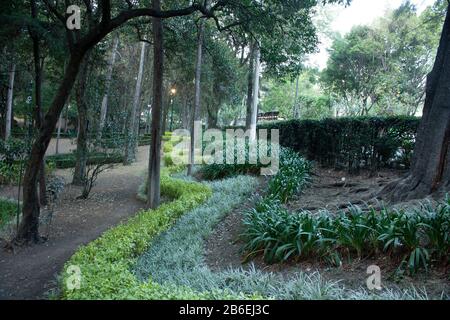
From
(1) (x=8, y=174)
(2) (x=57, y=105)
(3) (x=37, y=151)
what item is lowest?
(1) (x=8, y=174)

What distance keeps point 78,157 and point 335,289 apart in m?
10.4

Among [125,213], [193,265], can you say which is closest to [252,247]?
[193,265]

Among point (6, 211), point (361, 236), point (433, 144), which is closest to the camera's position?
point (361, 236)

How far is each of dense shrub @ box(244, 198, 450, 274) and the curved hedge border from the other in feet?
5.27

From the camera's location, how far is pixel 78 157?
11.7 meters

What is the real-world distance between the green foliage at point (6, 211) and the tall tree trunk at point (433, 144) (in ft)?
25.1

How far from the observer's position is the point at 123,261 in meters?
4.38

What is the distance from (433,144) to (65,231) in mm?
7039

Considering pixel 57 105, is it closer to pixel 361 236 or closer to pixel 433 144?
pixel 361 236

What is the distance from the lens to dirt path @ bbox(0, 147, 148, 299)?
4.89m

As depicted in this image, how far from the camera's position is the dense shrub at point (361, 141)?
9.33 metres

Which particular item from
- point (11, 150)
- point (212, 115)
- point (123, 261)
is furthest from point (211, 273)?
point (212, 115)

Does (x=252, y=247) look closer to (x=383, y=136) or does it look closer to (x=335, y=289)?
(x=335, y=289)

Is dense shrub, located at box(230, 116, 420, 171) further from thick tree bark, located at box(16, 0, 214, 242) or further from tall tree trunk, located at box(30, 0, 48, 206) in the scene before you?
tall tree trunk, located at box(30, 0, 48, 206)
